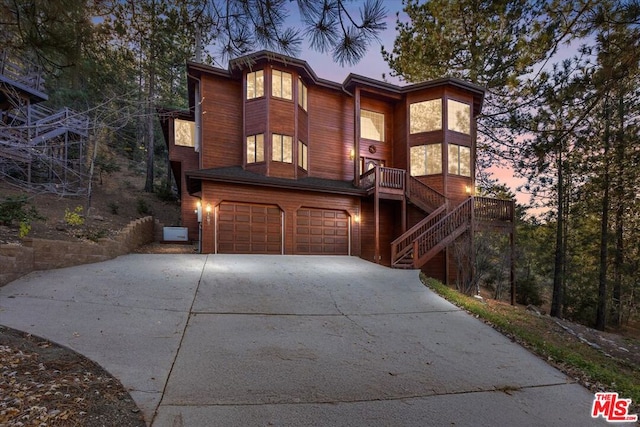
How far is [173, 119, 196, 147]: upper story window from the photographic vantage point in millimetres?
15508

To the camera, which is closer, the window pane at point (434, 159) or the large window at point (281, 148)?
the large window at point (281, 148)

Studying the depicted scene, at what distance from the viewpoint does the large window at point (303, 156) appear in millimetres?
14586

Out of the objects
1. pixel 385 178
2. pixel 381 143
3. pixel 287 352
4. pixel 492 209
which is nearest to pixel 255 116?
pixel 385 178

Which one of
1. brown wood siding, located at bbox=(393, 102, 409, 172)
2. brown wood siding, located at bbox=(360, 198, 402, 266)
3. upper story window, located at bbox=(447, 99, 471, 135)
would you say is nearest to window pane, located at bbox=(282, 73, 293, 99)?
brown wood siding, located at bbox=(393, 102, 409, 172)

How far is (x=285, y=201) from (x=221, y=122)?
Answer: 5075 mm

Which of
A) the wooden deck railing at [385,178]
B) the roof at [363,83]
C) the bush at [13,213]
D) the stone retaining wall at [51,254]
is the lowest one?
the stone retaining wall at [51,254]

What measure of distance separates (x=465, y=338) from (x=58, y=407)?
5.23 m

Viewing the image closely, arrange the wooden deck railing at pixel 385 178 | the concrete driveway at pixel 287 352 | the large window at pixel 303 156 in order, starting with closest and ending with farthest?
the concrete driveway at pixel 287 352
the wooden deck railing at pixel 385 178
the large window at pixel 303 156

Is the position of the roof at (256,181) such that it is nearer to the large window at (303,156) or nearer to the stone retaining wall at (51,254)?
the large window at (303,156)

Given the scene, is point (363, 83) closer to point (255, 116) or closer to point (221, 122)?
point (255, 116)

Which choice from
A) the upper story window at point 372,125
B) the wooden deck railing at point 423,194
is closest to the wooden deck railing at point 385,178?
the wooden deck railing at point 423,194

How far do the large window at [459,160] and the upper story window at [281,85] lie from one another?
8.32 meters

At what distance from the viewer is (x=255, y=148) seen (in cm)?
1407

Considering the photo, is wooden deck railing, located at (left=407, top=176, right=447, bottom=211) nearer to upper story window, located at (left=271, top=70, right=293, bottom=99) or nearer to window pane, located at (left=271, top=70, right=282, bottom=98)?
upper story window, located at (left=271, top=70, right=293, bottom=99)
